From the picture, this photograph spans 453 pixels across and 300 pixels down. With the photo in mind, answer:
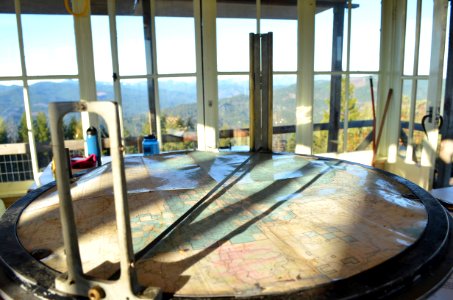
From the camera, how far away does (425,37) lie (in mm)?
3754

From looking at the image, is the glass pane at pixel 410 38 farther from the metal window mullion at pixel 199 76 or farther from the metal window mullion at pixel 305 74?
the metal window mullion at pixel 199 76

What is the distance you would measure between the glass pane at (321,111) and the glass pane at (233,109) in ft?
2.70

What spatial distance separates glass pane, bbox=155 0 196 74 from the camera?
3539 millimetres

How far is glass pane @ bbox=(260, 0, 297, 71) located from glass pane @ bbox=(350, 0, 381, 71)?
0.73 m

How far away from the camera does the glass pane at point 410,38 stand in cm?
390

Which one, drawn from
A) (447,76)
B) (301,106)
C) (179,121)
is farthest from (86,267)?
(447,76)

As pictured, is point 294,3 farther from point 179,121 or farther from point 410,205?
point 410,205

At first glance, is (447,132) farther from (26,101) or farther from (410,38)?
(26,101)

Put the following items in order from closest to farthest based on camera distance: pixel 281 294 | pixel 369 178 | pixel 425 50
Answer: pixel 281 294 → pixel 369 178 → pixel 425 50

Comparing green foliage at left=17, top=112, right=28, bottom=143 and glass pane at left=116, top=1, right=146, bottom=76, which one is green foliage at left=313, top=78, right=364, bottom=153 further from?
green foliage at left=17, top=112, right=28, bottom=143

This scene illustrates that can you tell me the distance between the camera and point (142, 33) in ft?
11.5

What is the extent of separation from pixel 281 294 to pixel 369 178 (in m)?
0.93

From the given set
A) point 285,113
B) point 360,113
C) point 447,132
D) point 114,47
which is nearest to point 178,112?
point 114,47

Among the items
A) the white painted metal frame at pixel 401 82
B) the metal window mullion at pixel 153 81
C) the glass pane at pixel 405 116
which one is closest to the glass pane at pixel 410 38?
the white painted metal frame at pixel 401 82
